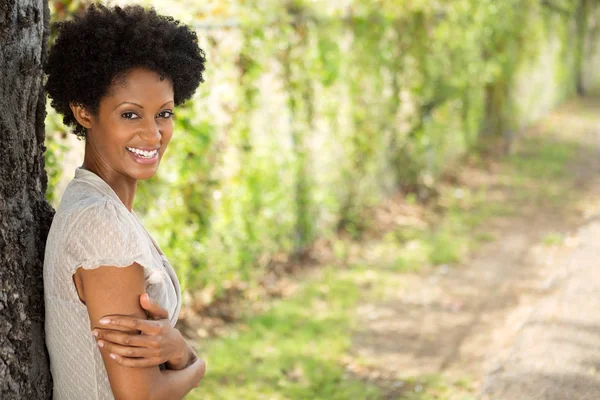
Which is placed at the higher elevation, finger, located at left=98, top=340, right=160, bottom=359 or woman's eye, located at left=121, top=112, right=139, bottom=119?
woman's eye, located at left=121, top=112, right=139, bottom=119

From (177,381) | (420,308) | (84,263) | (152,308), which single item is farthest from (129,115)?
(420,308)

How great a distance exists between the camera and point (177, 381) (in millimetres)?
2203

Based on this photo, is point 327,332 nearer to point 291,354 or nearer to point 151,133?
point 291,354

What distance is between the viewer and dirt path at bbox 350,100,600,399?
17.0 feet

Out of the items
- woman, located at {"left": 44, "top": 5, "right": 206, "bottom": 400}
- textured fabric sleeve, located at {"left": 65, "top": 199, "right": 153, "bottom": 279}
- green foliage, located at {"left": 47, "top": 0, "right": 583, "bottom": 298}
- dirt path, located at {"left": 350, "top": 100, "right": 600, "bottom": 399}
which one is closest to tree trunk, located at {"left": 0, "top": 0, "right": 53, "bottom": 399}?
woman, located at {"left": 44, "top": 5, "right": 206, "bottom": 400}

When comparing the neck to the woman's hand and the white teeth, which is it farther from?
the woman's hand

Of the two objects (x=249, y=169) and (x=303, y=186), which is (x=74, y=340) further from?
(x=303, y=186)

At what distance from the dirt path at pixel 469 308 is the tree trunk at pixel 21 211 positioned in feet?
10.1

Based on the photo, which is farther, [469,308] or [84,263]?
[469,308]

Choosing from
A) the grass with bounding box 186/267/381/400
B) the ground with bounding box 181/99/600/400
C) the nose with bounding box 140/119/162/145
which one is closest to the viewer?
the nose with bounding box 140/119/162/145

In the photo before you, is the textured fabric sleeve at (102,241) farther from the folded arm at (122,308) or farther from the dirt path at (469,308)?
the dirt path at (469,308)

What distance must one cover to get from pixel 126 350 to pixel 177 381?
0.26 metres

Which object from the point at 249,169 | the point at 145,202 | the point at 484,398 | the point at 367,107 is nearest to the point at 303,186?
the point at 249,169

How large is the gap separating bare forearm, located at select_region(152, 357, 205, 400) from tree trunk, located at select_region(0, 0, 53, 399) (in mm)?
433
